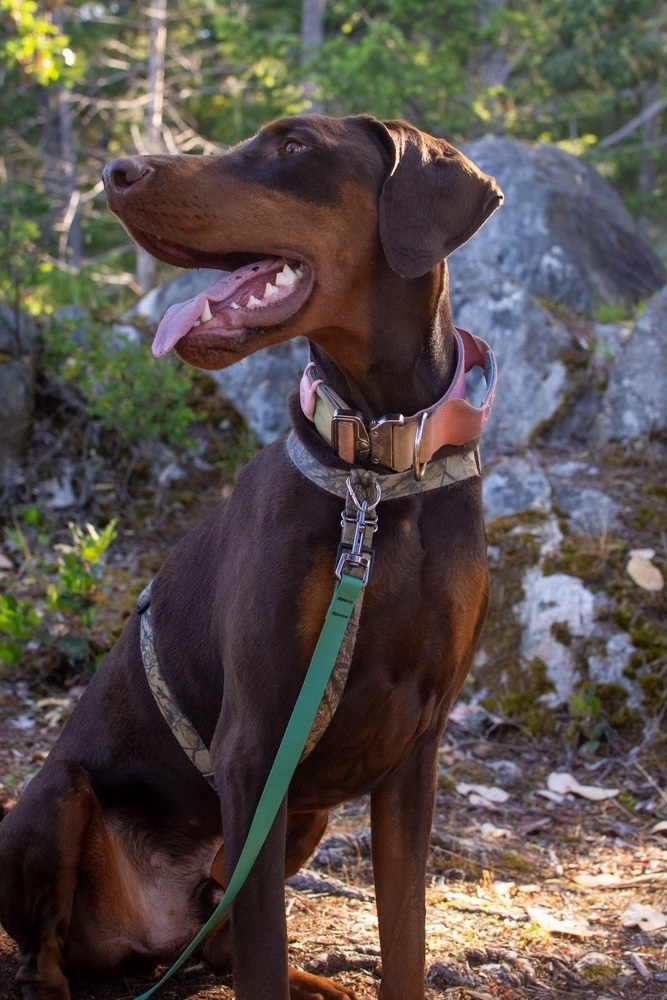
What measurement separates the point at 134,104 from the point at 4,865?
47.3 ft

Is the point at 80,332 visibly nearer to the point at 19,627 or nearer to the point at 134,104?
the point at 19,627

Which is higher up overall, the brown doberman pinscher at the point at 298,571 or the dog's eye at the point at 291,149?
the dog's eye at the point at 291,149

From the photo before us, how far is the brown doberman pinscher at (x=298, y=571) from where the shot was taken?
228 centimetres

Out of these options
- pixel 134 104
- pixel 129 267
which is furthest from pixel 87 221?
pixel 134 104

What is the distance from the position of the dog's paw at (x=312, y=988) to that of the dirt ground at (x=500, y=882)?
5.5 inches

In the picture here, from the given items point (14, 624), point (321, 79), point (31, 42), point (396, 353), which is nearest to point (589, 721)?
point (14, 624)

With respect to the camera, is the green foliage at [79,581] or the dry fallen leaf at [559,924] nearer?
the dry fallen leaf at [559,924]

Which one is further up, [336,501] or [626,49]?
[626,49]

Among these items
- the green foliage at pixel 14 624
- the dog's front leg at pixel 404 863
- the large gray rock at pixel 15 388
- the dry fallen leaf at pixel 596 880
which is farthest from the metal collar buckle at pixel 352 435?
the large gray rock at pixel 15 388

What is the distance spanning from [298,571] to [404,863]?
0.83 meters

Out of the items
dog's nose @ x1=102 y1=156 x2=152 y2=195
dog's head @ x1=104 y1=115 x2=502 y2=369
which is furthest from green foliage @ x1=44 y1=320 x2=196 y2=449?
dog's nose @ x1=102 y1=156 x2=152 y2=195

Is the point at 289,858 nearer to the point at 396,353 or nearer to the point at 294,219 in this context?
the point at 396,353

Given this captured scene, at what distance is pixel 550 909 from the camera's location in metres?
3.45

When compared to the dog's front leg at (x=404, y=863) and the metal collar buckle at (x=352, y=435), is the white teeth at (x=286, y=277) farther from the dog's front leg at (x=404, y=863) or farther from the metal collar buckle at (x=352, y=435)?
the dog's front leg at (x=404, y=863)
